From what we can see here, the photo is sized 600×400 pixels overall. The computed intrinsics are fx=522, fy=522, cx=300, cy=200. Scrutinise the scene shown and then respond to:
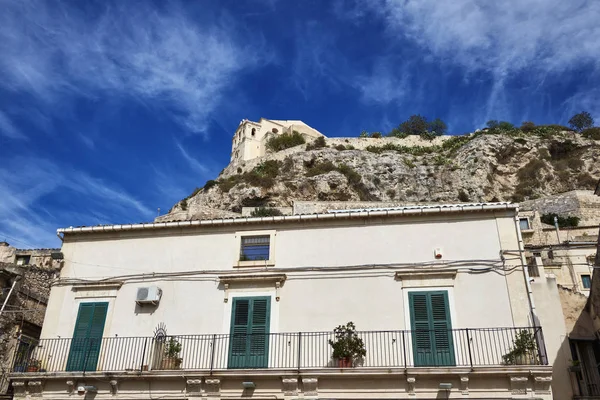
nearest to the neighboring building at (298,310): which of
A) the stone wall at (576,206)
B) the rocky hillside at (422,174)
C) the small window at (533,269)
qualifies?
the small window at (533,269)

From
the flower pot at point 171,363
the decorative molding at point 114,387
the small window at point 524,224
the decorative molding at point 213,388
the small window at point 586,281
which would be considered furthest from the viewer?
the small window at point 524,224

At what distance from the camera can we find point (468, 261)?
50.6ft

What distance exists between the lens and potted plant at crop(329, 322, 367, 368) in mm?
14211

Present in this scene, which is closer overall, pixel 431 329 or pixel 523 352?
pixel 523 352

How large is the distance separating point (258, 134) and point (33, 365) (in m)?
75.9

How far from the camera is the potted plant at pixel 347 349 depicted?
1421 centimetres

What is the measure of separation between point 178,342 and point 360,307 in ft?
18.1

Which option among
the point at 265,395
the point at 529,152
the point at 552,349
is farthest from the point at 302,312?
the point at 529,152

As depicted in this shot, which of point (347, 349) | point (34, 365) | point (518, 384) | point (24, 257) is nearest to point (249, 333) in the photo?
point (347, 349)

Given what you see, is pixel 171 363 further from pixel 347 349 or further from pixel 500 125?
pixel 500 125

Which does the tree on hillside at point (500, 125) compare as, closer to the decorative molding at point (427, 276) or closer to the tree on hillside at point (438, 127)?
the tree on hillside at point (438, 127)

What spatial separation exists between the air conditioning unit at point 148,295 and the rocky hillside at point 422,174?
Result: 39.7m

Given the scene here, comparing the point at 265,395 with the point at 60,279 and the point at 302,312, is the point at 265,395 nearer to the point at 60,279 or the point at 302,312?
the point at 302,312

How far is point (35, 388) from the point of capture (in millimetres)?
15320
